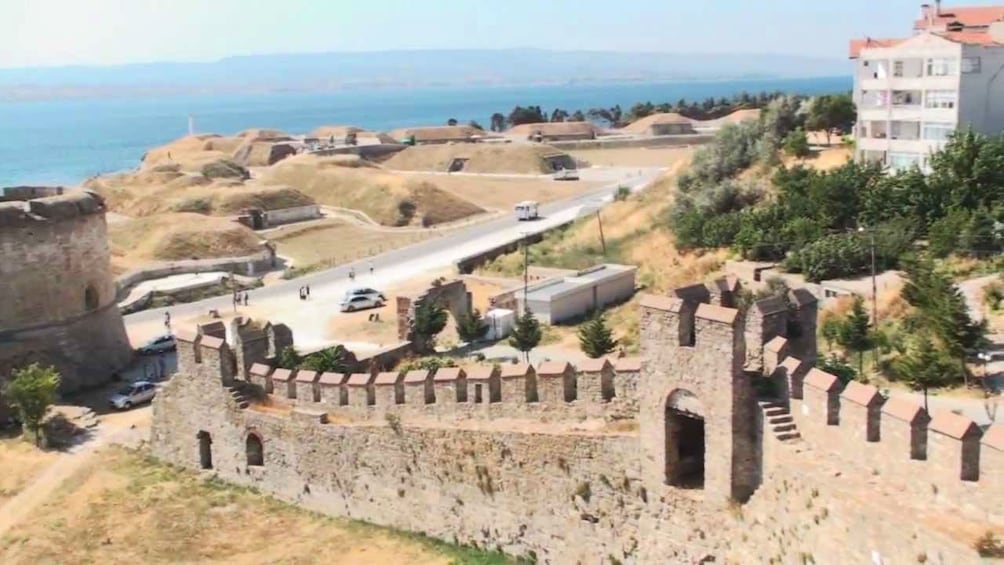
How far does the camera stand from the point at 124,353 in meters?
34.5

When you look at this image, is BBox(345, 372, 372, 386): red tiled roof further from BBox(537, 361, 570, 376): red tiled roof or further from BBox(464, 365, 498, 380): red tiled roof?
BBox(537, 361, 570, 376): red tiled roof

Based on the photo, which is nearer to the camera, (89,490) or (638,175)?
(89,490)

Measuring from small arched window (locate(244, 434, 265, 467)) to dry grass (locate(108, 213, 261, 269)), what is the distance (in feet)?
128

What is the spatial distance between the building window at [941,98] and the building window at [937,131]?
72cm

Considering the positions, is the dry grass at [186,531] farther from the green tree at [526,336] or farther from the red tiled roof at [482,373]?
the green tree at [526,336]

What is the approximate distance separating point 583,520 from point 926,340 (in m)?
11.7

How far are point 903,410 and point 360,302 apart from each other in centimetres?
3287

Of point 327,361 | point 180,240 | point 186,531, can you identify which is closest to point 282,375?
point 327,361

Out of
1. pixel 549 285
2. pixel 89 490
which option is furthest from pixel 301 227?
pixel 89 490

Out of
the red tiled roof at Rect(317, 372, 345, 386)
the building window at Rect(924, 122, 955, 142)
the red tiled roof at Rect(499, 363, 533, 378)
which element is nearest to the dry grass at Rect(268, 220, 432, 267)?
the building window at Rect(924, 122, 955, 142)

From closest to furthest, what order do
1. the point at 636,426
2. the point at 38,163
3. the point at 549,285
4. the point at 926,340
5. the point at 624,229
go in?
the point at 636,426 < the point at 926,340 < the point at 549,285 < the point at 624,229 < the point at 38,163

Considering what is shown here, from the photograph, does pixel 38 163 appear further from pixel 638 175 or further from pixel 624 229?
pixel 624 229

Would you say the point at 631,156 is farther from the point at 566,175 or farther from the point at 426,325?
the point at 426,325

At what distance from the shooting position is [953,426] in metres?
10.5
